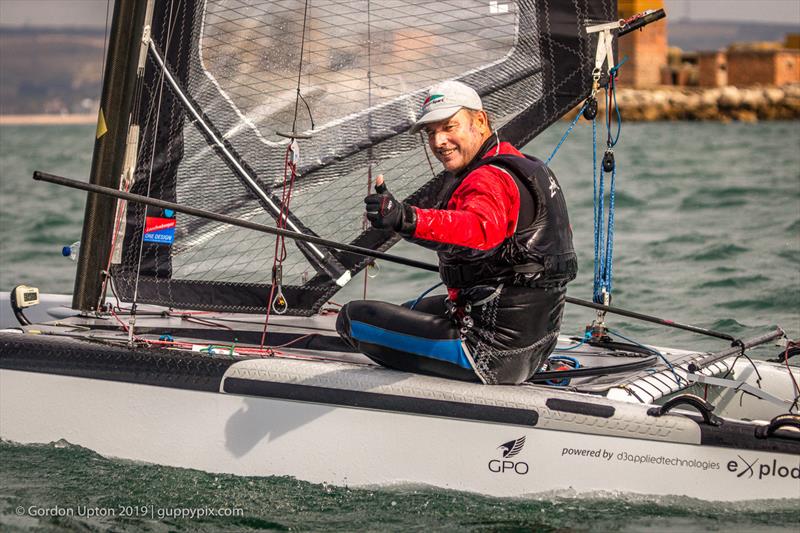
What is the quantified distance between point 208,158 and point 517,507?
2.05 metres

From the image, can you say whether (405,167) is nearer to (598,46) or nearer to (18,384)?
(598,46)

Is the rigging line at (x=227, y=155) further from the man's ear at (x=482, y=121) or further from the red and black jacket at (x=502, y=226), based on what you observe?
the man's ear at (x=482, y=121)

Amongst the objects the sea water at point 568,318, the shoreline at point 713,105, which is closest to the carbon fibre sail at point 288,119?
the sea water at point 568,318

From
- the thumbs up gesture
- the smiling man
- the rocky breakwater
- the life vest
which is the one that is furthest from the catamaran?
the rocky breakwater

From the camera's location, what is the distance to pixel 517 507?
12.3 ft

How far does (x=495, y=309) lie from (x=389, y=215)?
619 mm

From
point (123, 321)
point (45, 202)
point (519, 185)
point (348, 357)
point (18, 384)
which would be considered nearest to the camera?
point (519, 185)

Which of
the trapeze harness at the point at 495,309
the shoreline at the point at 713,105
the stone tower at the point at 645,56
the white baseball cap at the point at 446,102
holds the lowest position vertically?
the shoreline at the point at 713,105

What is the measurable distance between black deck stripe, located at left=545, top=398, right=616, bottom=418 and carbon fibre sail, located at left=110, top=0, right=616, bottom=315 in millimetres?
1198

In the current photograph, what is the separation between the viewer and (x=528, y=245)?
3.63 metres

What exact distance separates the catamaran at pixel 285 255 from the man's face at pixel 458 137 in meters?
0.56

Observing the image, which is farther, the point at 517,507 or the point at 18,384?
the point at 18,384

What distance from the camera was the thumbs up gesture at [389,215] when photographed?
10.8 feet

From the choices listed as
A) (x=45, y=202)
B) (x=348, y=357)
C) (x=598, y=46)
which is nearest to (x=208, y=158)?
(x=348, y=357)
